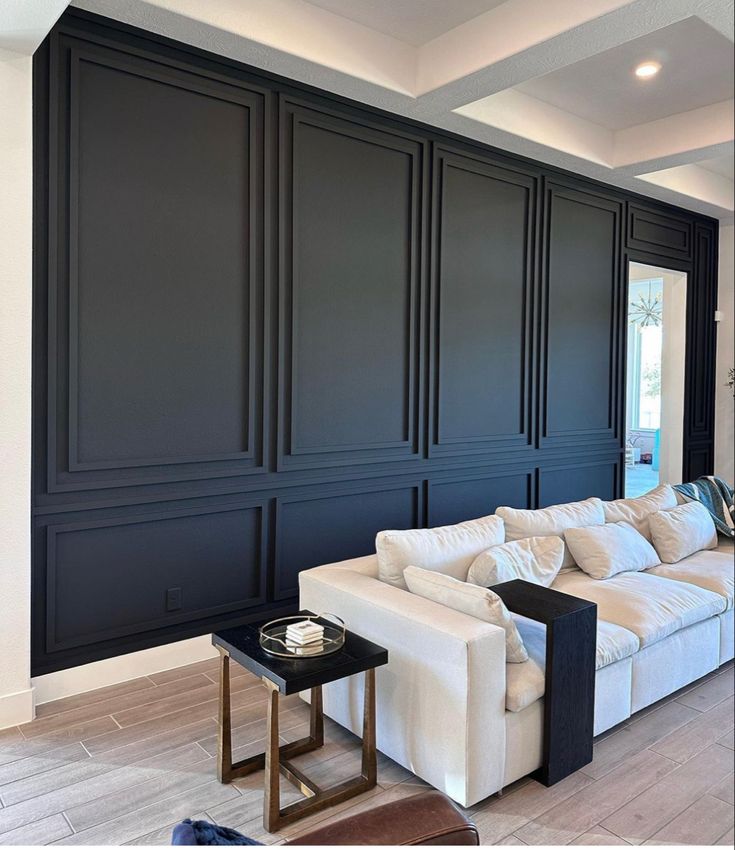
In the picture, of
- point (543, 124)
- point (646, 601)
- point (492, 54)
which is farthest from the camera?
point (543, 124)

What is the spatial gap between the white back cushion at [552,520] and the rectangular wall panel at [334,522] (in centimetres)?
79

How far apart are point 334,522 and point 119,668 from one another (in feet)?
3.90

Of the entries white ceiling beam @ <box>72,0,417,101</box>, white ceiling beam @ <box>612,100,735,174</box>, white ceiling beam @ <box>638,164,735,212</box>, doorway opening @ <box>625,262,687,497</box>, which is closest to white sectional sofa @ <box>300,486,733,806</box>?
white ceiling beam @ <box>72,0,417,101</box>

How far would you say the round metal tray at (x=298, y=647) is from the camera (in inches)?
78.5

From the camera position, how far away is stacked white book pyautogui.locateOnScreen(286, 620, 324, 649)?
6.60 feet

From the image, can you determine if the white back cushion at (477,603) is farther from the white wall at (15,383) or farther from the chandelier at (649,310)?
the chandelier at (649,310)

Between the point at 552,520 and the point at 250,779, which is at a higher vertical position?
the point at 552,520

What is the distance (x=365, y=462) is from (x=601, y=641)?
5.17 ft

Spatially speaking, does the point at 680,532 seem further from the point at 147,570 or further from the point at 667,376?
the point at 667,376

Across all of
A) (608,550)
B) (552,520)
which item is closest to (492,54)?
(552,520)

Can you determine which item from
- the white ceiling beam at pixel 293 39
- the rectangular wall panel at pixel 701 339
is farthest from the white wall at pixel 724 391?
the white ceiling beam at pixel 293 39

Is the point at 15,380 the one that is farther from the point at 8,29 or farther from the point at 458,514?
the point at 458,514

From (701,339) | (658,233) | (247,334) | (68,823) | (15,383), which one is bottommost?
(68,823)

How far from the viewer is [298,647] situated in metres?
2.01
